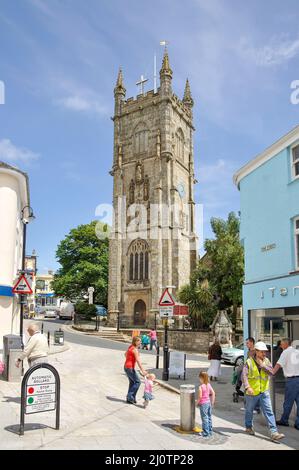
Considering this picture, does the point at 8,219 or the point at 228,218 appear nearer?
the point at 8,219

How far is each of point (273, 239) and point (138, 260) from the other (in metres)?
32.1

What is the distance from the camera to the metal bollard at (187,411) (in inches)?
309

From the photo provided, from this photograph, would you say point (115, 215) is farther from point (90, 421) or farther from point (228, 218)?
point (90, 421)

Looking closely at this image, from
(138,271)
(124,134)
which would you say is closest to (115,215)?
(138,271)

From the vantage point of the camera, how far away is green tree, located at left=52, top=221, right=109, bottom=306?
49.9 meters

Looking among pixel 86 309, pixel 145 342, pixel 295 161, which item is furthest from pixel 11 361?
pixel 86 309

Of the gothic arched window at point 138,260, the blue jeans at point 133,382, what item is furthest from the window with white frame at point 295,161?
the gothic arched window at point 138,260

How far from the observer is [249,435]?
26.0 ft

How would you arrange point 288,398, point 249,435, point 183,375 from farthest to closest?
point 183,375 < point 288,398 < point 249,435

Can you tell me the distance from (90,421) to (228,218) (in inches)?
1366

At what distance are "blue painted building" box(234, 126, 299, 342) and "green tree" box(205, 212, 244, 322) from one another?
21.9 meters

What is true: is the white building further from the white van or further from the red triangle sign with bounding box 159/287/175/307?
the white van

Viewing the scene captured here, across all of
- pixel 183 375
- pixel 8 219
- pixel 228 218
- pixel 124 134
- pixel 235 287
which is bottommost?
pixel 183 375

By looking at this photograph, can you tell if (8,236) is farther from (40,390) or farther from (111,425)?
(111,425)
